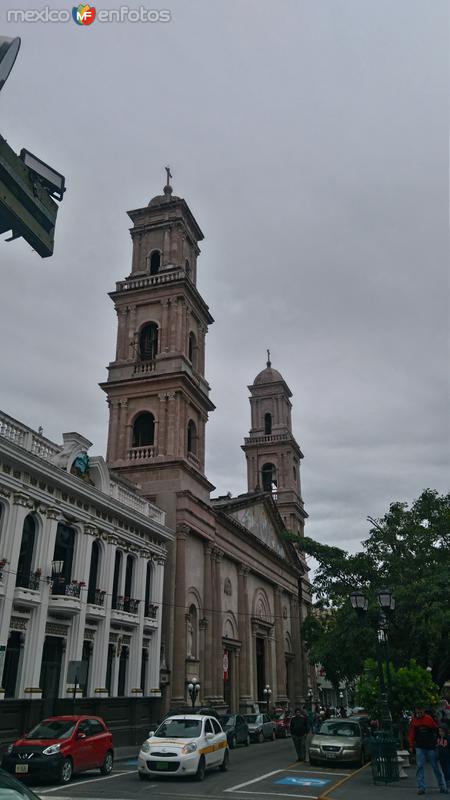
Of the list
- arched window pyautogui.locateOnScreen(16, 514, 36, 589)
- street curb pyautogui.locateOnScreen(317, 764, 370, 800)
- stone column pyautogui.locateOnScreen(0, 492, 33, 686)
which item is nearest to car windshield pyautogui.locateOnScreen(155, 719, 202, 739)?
street curb pyautogui.locateOnScreen(317, 764, 370, 800)

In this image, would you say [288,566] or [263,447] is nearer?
[288,566]

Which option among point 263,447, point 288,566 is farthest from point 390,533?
point 263,447

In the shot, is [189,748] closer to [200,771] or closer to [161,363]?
[200,771]

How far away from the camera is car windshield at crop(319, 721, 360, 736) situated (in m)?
21.7

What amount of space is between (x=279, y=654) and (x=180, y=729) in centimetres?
3760

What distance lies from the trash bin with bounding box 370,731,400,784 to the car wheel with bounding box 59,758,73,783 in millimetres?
7322

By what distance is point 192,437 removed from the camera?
39.9 metres

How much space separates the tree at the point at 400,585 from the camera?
29156mm

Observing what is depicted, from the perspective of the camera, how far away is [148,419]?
38.9m

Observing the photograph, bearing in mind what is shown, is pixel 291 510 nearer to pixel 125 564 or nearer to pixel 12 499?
pixel 125 564

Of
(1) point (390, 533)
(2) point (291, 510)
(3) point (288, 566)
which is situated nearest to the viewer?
(1) point (390, 533)

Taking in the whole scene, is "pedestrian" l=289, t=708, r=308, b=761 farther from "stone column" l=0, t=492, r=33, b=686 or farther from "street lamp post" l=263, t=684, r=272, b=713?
"street lamp post" l=263, t=684, r=272, b=713

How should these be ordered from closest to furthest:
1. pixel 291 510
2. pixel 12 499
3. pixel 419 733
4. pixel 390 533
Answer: pixel 419 733
pixel 12 499
pixel 390 533
pixel 291 510

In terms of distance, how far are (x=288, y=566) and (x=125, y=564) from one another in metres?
32.3
